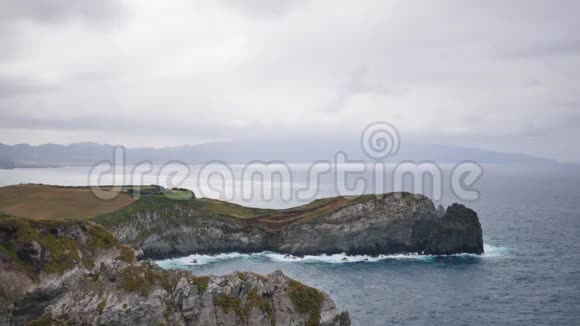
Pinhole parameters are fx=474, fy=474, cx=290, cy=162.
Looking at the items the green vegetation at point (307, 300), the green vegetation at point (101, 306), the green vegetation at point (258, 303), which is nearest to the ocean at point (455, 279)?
the green vegetation at point (307, 300)

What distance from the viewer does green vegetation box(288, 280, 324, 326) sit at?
166ft

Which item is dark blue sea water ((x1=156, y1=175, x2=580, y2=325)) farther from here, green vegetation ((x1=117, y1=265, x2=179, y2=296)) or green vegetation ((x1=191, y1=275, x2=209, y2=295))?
green vegetation ((x1=117, y1=265, x2=179, y2=296))

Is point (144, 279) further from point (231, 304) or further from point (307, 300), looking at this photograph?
point (307, 300)

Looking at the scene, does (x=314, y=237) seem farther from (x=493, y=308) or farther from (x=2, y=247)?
(x=2, y=247)

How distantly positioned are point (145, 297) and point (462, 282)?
60.3 metres

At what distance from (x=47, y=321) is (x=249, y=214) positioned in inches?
3435

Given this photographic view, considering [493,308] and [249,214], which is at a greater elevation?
[249,214]

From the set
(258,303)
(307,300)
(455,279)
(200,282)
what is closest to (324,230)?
(455,279)

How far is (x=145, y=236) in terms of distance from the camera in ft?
361

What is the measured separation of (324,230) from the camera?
11669 cm

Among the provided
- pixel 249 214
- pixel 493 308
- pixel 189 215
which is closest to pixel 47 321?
pixel 493 308

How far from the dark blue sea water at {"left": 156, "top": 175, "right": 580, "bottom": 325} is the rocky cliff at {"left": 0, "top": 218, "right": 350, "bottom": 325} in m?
18.4

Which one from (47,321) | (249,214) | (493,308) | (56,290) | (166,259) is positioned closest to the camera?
(47,321)

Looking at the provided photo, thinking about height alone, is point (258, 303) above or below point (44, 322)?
above
